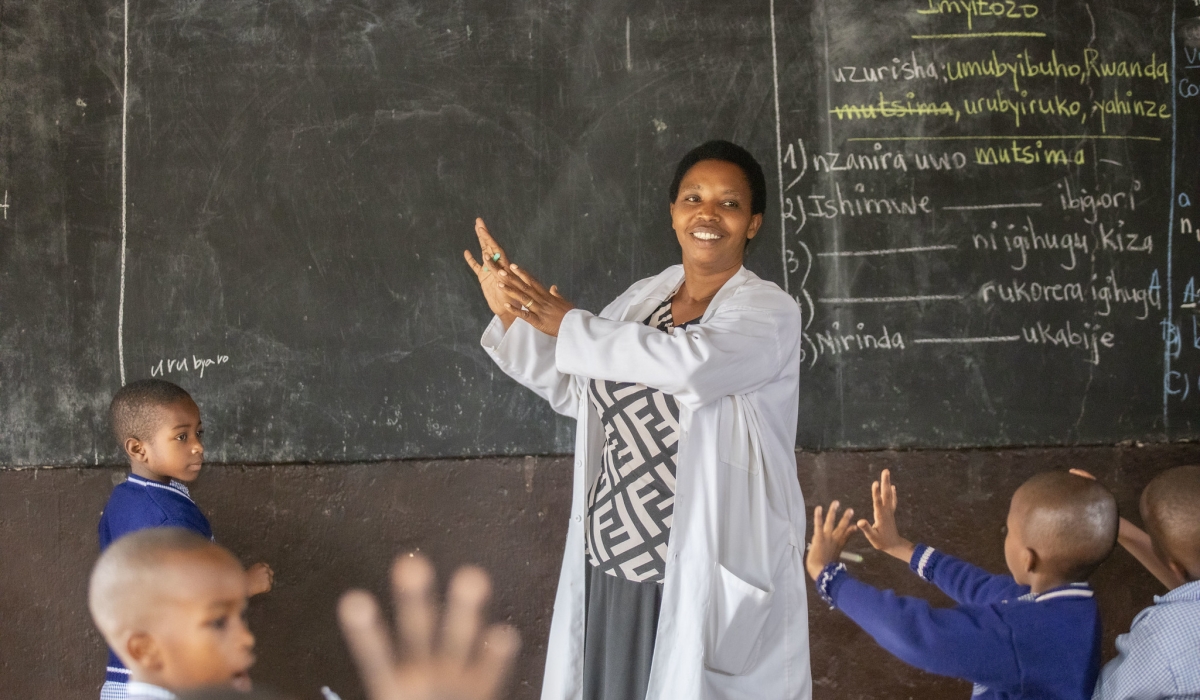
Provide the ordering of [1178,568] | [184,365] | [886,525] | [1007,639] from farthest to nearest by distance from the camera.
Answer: [184,365], [886,525], [1178,568], [1007,639]

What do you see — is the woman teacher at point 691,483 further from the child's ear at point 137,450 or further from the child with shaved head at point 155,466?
the child's ear at point 137,450

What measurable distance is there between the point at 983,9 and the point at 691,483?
1927 millimetres

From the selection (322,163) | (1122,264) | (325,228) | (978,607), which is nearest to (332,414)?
(325,228)

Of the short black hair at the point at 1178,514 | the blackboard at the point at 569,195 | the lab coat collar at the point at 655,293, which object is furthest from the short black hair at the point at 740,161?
the short black hair at the point at 1178,514

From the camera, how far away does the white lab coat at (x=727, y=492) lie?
6.96 feet

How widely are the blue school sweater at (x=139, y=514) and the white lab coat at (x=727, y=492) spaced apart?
0.89m

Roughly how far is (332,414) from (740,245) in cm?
144

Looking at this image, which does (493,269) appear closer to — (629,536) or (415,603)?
(629,536)

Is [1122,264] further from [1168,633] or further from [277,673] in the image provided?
[277,673]

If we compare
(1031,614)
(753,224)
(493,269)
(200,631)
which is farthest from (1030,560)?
(200,631)

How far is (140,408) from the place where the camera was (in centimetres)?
230

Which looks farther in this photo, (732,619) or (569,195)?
(569,195)

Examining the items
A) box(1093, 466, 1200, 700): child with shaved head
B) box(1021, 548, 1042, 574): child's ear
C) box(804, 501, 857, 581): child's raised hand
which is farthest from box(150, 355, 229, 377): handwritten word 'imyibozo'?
box(1093, 466, 1200, 700): child with shaved head

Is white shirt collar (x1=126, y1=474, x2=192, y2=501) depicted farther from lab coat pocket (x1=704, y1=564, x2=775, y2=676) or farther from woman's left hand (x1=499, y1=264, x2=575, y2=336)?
lab coat pocket (x1=704, y1=564, x2=775, y2=676)
